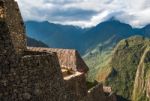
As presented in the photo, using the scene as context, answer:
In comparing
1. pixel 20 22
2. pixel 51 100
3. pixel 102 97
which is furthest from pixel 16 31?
pixel 102 97

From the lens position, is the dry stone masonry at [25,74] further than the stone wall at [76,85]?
No

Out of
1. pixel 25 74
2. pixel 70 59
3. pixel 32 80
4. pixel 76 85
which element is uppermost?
pixel 70 59

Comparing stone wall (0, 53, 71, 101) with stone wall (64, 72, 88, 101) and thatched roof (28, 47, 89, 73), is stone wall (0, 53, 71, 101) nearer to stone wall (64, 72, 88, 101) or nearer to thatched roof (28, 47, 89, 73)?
stone wall (64, 72, 88, 101)

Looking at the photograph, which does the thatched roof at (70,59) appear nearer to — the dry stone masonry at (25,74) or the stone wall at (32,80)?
the dry stone masonry at (25,74)

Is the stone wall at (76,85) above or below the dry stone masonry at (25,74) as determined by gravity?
below

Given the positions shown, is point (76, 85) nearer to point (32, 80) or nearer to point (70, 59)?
point (32, 80)

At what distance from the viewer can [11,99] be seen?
14.9m

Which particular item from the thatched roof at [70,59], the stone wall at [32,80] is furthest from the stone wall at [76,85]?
the thatched roof at [70,59]

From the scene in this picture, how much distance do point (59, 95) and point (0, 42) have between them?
18.5ft

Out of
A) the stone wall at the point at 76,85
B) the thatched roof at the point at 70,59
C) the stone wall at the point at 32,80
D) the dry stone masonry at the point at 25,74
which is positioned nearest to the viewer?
the dry stone masonry at the point at 25,74

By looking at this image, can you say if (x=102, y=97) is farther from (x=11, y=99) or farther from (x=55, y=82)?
(x=11, y=99)

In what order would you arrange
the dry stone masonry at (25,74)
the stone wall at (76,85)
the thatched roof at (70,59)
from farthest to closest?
the thatched roof at (70,59) < the stone wall at (76,85) < the dry stone masonry at (25,74)

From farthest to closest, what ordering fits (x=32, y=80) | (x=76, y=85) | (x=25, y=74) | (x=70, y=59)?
(x=70, y=59)
(x=76, y=85)
(x=32, y=80)
(x=25, y=74)

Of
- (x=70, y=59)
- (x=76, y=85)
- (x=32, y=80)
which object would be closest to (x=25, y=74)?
(x=32, y=80)
